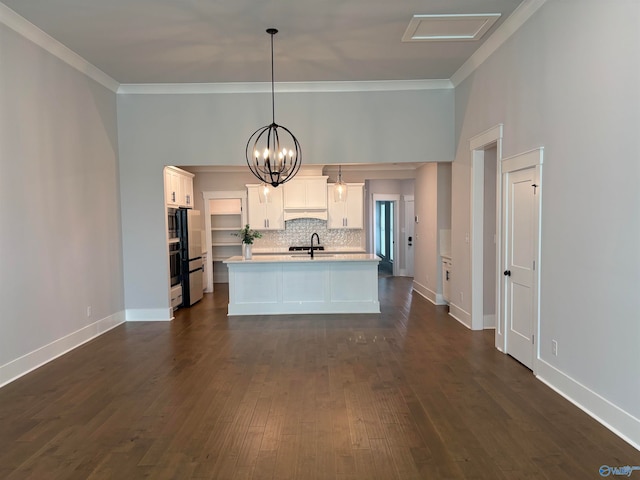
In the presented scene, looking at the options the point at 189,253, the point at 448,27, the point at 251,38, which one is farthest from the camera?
the point at 189,253

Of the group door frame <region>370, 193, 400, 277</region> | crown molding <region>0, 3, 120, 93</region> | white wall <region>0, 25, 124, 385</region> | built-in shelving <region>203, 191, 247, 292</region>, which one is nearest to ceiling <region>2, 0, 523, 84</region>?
crown molding <region>0, 3, 120, 93</region>

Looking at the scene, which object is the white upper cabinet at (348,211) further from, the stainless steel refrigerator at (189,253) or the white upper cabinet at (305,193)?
the stainless steel refrigerator at (189,253)

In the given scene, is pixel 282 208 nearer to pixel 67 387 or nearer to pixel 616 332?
pixel 67 387

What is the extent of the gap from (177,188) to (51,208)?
256 cm

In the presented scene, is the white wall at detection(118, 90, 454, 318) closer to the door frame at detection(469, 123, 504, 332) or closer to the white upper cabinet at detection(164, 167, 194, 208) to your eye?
the white upper cabinet at detection(164, 167, 194, 208)

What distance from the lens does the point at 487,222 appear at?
17.4 ft

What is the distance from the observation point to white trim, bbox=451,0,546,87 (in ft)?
12.5

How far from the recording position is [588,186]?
3.04m

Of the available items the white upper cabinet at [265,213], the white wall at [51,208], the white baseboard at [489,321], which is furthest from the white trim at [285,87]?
the white baseboard at [489,321]

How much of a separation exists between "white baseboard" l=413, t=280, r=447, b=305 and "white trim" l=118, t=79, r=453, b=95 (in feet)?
11.2

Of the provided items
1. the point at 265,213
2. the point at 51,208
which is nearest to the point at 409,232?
the point at 265,213

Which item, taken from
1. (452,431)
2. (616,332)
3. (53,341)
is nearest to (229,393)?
(452,431)

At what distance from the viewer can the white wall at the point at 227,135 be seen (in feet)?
20.0

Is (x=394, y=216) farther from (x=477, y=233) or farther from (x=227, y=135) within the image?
(x=227, y=135)
